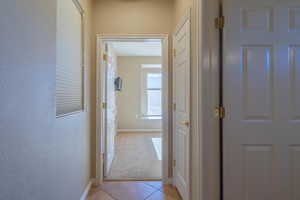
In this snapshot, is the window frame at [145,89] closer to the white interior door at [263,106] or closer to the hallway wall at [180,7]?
the hallway wall at [180,7]

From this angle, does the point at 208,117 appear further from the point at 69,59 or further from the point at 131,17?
the point at 131,17

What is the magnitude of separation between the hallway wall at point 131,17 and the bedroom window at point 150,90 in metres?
3.85

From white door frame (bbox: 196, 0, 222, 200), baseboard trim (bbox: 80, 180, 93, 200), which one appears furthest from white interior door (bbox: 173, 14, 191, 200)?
baseboard trim (bbox: 80, 180, 93, 200)

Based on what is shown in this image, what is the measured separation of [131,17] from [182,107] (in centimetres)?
146

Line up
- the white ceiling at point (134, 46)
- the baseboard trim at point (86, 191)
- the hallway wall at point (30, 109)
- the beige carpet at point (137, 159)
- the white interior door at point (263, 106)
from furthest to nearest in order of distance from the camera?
1. the white ceiling at point (134, 46)
2. the beige carpet at point (137, 159)
3. the baseboard trim at point (86, 191)
4. the white interior door at point (263, 106)
5. the hallway wall at point (30, 109)

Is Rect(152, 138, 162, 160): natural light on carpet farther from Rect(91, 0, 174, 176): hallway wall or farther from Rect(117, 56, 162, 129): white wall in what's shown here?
Rect(91, 0, 174, 176): hallway wall

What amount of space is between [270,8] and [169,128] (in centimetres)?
176

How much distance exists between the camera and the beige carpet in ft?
10.0

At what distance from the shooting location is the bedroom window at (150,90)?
21.8 ft

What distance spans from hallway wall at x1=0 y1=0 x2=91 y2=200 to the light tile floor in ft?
2.63

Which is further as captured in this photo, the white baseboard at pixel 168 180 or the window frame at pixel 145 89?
the window frame at pixel 145 89

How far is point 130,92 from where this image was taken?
660cm

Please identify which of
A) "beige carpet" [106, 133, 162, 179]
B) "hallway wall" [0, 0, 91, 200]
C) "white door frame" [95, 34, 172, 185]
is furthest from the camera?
"beige carpet" [106, 133, 162, 179]

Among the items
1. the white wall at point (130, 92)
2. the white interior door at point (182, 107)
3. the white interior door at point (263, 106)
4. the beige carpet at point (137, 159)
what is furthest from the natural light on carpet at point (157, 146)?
the white interior door at point (263, 106)
